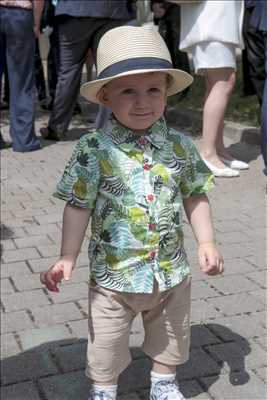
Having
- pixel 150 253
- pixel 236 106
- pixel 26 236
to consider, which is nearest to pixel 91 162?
pixel 150 253

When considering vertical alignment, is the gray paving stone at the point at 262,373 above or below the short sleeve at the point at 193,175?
below

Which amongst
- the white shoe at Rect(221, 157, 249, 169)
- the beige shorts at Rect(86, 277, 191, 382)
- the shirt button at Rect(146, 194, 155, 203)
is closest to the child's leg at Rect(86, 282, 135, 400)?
the beige shorts at Rect(86, 277, 191, 382)

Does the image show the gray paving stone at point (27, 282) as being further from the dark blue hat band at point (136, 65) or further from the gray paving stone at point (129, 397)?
the dark blue hat band at point (136, 65)

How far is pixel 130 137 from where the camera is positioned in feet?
8.13

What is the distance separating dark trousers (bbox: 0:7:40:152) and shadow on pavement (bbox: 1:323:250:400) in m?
4.08

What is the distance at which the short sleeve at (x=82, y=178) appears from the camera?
245cm

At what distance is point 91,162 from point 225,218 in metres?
2.50

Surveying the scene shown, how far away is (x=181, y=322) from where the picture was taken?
2.61 meters

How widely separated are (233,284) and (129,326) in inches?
51.3

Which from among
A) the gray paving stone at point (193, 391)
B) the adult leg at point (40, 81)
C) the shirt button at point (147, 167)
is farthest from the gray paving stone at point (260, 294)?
the adult leg at point (40, 81)

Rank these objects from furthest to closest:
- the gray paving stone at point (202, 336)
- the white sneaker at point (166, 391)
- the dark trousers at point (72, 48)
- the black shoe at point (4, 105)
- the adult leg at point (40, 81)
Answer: the adult leg at point (40, 81) < the black shoe at point (4, 105) < the dark trousers at point (72, 48) < the gray paving stone at point (202, 336) < the white sneaker at point (166, 391)

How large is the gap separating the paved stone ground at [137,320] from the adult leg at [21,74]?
5.71 ft

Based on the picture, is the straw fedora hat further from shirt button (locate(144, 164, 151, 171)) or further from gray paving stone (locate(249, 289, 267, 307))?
gray paving stone (locate(249, 289, 267, 307))

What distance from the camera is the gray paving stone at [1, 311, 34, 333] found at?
3.44 meters
